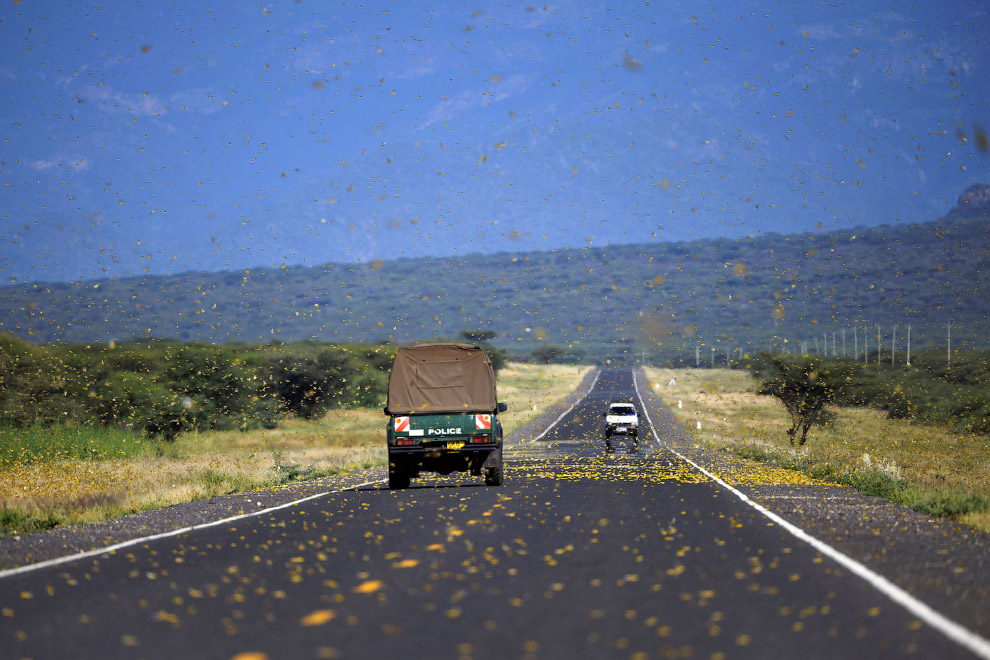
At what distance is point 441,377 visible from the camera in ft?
70.5

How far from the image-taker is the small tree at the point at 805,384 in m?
46.0

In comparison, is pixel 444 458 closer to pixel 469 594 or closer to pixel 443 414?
pixel 443 414

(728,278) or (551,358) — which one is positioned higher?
(728,278)

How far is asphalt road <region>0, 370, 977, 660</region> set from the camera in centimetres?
669

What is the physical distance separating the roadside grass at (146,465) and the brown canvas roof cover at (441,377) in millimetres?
3776

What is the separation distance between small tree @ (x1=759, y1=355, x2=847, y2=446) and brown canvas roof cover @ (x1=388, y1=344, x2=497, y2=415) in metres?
27.7

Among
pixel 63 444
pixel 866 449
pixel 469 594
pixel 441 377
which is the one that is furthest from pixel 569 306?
pixel 469 594

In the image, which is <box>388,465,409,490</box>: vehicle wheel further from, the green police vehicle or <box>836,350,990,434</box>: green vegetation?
<box>836,350,990,434</box>: green vegetation

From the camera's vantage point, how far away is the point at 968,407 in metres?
57.8

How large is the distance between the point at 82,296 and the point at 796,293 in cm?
11921

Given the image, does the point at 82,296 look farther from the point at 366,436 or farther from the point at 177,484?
the point at 177,484

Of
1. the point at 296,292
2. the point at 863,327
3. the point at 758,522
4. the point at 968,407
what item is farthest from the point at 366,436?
the point at 296,292

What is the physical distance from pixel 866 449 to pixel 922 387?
40.6 metres

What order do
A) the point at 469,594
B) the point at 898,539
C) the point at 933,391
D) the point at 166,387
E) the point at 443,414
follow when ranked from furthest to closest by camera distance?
the point at 933,391
the point at 166,387
the point at 443,414
the point at 898,539
the point at 469,594
